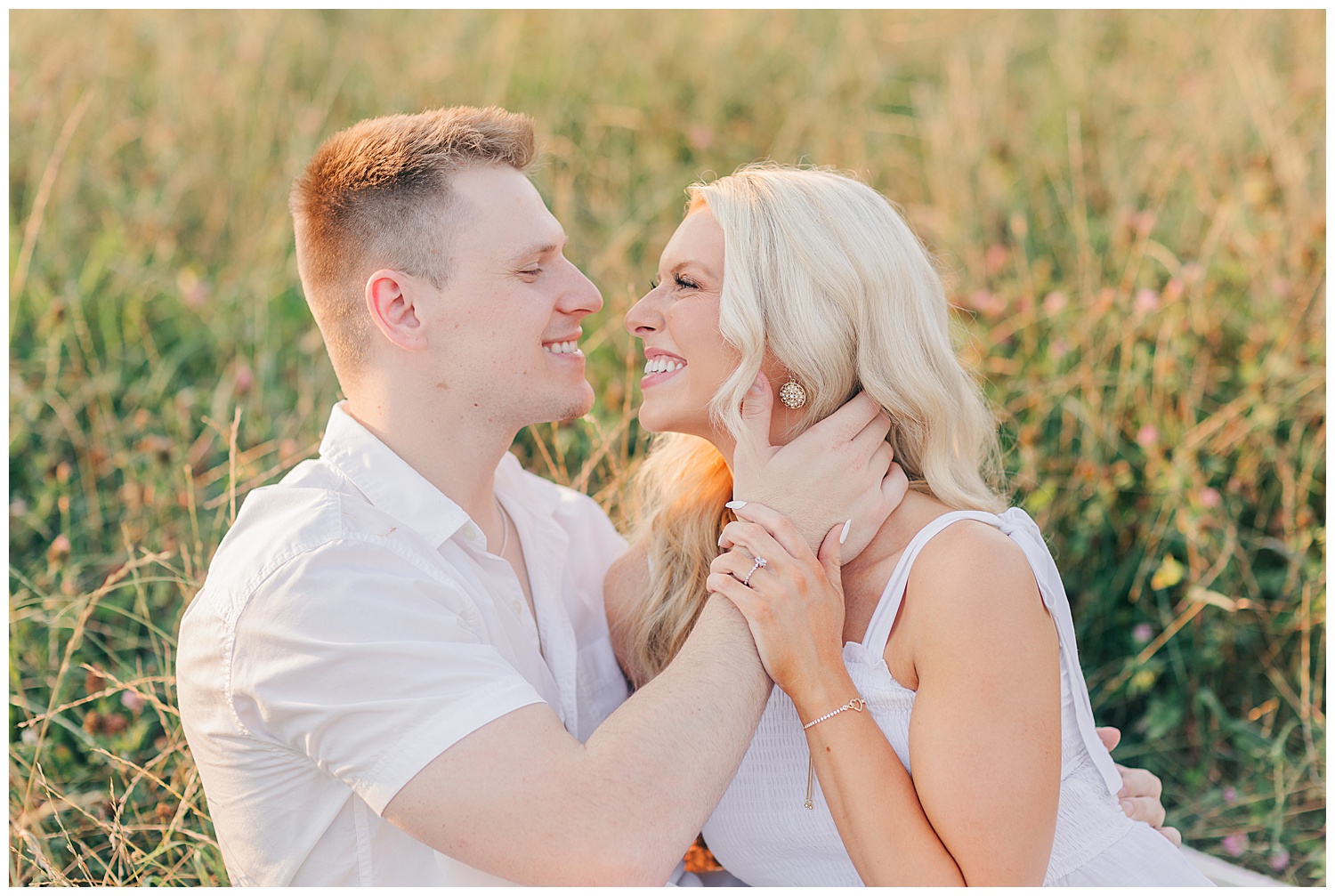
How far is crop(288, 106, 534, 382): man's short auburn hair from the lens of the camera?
2664mm

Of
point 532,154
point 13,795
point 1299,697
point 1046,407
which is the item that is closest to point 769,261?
point 532,154

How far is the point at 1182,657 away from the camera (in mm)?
4059

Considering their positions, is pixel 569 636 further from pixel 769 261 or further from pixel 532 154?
pixel 532 154

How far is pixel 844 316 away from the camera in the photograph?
8.54 feet

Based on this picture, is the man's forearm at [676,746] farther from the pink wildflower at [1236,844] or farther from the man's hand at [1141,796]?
the pink wildflower at [1236,844]

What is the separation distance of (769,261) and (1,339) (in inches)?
103

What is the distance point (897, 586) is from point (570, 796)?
2.87 ft

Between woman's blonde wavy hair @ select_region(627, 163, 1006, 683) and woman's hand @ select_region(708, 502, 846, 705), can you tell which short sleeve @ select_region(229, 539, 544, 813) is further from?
woman's blonde wavy hair @ select_region(627, 163, 1006, 683)

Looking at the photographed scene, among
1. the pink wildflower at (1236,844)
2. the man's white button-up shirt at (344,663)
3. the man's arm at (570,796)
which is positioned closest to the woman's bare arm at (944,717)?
the man's arm at (570,796)

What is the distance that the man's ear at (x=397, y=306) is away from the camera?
262cm

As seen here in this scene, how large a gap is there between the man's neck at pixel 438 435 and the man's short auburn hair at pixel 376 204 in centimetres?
15

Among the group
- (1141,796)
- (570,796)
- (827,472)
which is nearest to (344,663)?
(570,796)

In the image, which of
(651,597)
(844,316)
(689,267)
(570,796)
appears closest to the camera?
(570,796)

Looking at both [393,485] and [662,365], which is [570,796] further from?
[662,365]
